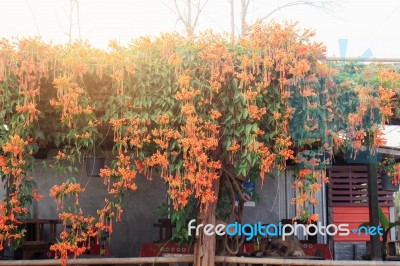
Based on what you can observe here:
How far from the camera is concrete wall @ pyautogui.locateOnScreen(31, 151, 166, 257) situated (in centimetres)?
973

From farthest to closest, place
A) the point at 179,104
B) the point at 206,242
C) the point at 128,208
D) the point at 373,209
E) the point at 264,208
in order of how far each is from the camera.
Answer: the point at 264,208 → the point at 128,208 → the point at 373,209 → the point at 206,242 → the point at 179,104

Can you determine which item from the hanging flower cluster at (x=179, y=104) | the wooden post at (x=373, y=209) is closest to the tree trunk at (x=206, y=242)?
the hanging flower cluster at (x=179, y=104)

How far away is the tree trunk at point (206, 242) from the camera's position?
6.27m

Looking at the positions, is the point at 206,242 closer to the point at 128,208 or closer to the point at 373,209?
the point at 373,209

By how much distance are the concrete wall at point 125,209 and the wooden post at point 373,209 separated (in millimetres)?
3963

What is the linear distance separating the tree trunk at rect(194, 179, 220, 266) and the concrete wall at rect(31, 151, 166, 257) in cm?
354

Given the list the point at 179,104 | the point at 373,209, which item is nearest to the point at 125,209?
the point at 179,104

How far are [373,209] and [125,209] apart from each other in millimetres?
4500

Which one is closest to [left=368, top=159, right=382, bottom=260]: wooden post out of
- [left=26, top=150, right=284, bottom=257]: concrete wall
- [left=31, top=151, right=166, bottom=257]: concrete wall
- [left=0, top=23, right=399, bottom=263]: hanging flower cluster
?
[left=0, top=23, right=399, bottom=263]: hanging flower cluster

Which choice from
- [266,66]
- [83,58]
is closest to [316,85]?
[266,66]

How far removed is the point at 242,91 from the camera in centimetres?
588

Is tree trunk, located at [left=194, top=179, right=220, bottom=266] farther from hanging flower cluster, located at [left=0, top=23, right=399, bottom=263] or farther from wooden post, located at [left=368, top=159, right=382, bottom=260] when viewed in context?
wooden post, located at [left=368, top=159, right=382, bottom=260]

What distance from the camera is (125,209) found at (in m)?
9.81

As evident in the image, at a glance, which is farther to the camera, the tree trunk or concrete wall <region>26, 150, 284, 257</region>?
concrete wall <region>26, 150, 284, 257</region>
